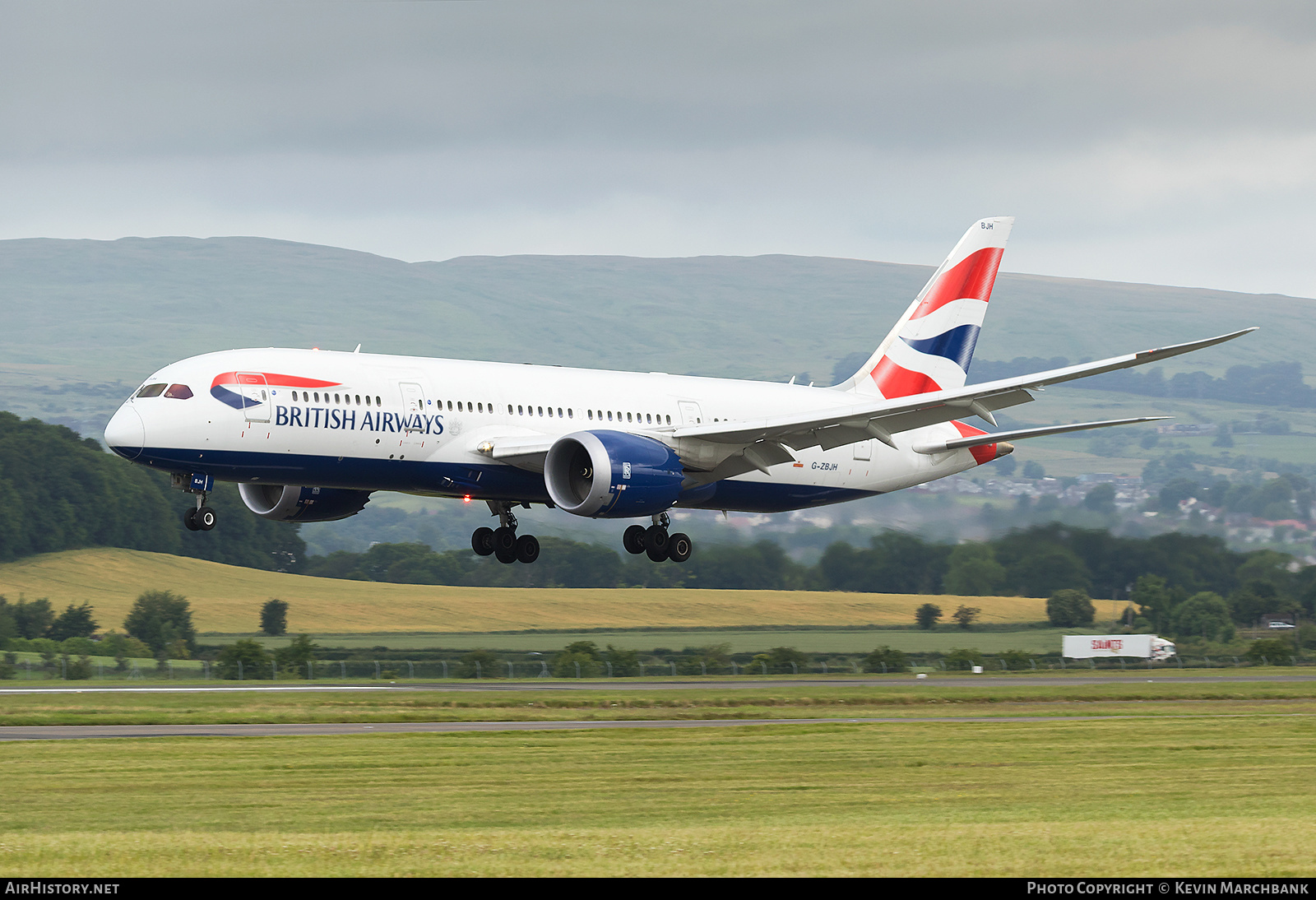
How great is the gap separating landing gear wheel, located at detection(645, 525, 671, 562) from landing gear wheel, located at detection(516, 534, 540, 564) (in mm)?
3750

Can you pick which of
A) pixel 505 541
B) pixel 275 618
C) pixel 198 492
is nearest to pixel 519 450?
pixel 505 541

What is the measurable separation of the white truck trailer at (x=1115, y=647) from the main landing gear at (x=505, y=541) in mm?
41786

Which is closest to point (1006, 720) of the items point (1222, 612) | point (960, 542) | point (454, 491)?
point (454, 491)

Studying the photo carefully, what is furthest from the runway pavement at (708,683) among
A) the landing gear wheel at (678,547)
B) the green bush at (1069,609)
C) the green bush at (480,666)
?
the landing gear wheel at (678,547)

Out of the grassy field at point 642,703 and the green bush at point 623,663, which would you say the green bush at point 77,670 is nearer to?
the grassy field at point 642,703

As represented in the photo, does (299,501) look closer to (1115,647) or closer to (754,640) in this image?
(754,640)

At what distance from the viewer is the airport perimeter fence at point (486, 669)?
226 ft

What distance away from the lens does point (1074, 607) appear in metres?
84.7

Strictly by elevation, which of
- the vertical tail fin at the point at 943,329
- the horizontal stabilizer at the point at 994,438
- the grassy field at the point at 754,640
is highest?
the vertical tail fin at the point at 943,329

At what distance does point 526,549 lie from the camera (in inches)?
1917

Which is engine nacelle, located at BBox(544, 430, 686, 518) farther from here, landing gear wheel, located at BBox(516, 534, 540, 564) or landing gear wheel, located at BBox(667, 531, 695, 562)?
landing gear wheel, located at BBox(516, 534, 540, 564)

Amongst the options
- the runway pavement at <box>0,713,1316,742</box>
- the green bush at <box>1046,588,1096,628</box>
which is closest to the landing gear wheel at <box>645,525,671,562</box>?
the runway pavement at <box>0,713,1316,742</box>

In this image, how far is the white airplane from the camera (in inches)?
1519

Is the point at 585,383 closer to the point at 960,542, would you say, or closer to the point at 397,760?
the point at 397,760
